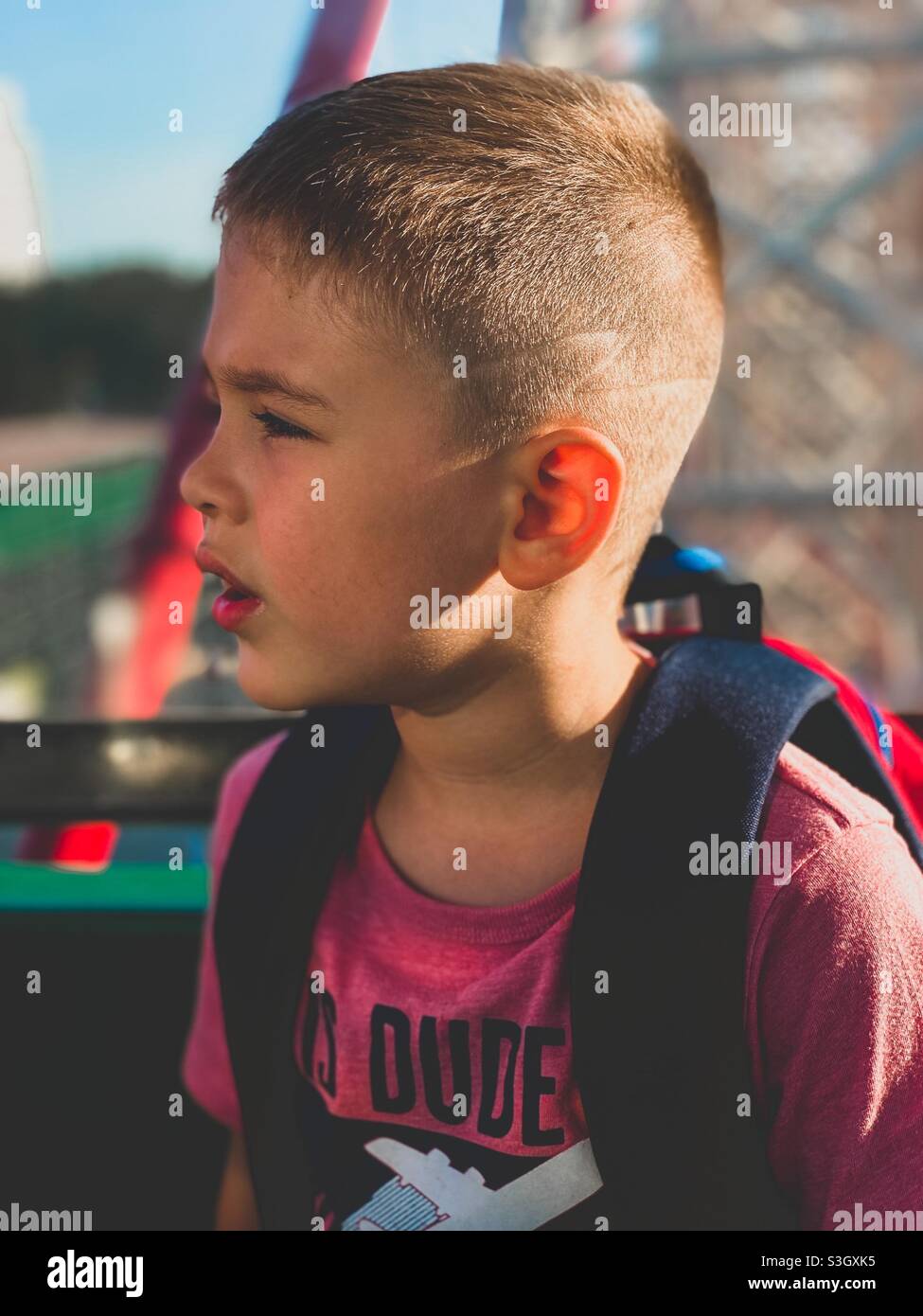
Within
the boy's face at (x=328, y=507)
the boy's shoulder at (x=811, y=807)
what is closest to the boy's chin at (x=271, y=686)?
the boy's face at (x=328, y=507)

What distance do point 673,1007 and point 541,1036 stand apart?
9 cm

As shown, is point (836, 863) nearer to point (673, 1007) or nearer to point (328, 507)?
point (673, 1007)

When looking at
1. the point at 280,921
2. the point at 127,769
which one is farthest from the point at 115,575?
the point at 280,921

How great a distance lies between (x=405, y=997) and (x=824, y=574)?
5.51 m

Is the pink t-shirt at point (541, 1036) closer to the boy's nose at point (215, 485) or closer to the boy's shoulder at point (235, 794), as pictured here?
the boy's shoulder at point (235, 794)

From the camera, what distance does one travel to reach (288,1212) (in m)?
0.79

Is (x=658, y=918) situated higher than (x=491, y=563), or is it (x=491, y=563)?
(x=491, y=563)

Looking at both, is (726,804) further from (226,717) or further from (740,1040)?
(226,717)

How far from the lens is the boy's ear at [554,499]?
2.28ft

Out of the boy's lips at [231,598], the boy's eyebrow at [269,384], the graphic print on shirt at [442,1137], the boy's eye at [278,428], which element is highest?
the boy's eyebrow at [269,384]

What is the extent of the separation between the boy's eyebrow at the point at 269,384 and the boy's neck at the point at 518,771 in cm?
20

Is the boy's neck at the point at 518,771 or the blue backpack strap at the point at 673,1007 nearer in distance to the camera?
the blue backpack strap at the point at 673,1007

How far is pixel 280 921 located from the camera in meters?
0.80

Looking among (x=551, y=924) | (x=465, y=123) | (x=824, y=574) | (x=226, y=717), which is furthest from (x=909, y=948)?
(x=824, y=574)
